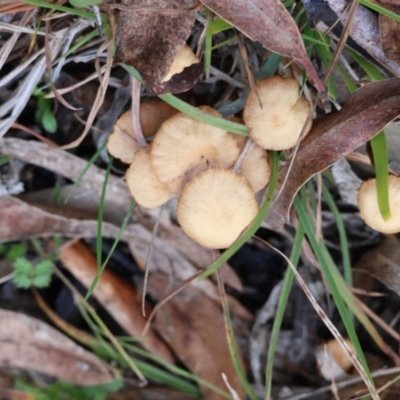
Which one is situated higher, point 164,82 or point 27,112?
point 164,82

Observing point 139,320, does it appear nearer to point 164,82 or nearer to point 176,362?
point 176,362

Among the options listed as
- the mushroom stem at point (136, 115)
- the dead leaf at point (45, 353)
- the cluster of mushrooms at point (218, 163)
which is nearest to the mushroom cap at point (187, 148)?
the cluster of mushrooms at point (218, 163)

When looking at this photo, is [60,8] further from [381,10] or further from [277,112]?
[381,10]

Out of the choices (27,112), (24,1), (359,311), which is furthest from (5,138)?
(359,311)

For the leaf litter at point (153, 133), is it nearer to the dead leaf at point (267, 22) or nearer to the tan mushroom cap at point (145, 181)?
the dead leaf at point (267, 22)

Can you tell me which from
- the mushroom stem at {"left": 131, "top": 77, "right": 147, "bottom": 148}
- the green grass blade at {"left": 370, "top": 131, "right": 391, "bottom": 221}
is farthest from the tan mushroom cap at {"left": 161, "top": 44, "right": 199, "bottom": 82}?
the green grass blade at {"left": 370, "top": 131, "right": 391, "bottom": 221}

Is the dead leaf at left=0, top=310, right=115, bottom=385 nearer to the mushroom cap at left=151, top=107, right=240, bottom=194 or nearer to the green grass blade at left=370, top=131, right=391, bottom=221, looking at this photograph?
the mushroom cap at left=151, top=107, right=240, bottom=194
